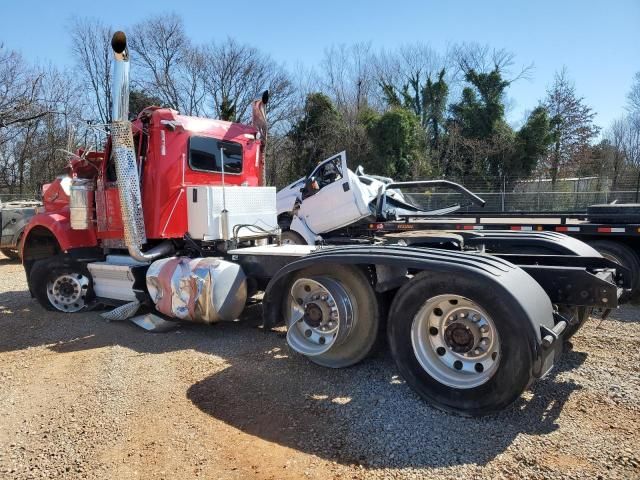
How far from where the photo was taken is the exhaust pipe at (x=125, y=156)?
5508mm

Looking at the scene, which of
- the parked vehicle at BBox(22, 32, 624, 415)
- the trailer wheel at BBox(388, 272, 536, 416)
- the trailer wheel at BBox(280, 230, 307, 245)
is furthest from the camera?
the trailer wheel at BBox(280, 230, 307, 245)

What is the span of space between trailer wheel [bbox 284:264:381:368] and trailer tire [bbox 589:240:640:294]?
14.7 ft

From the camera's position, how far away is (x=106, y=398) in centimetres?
383

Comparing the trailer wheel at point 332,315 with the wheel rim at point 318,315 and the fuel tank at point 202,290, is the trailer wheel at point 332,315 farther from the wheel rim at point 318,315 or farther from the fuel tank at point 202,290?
the fuel tank at point 202,290

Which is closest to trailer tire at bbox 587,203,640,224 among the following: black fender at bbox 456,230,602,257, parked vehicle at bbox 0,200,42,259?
black fender at bbox 456,230,602,257

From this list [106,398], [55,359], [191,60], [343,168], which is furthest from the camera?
[191,60]

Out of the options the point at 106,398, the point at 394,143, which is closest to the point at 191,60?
the point at 394,143

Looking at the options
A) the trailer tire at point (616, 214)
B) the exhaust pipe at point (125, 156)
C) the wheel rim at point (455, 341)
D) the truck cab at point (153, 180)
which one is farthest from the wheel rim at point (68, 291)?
the trailer tire at point (616, 214)

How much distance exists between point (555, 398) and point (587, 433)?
523 mm

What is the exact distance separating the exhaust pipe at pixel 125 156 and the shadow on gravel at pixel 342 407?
1.25 m

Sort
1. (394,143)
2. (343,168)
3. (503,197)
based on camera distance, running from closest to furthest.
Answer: (343,168) < (503,197) < (394,143)

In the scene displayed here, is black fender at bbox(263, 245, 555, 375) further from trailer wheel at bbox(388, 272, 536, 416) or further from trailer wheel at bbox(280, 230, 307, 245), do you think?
trailer wheel at bbox(280, 230, 307, 245)

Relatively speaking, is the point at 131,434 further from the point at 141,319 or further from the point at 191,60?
the point at 191,60

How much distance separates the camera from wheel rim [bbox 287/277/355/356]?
3928 millimetres
